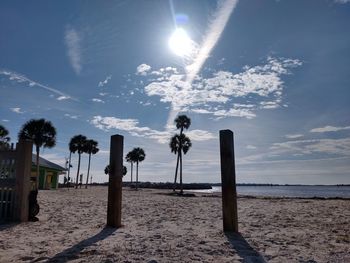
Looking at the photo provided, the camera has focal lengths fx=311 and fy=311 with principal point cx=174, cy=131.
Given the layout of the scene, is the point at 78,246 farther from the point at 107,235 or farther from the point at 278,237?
the point at 278,237

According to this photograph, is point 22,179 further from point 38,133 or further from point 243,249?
point 38,133

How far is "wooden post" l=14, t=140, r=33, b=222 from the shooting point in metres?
8.60

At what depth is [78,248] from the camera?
18.3 feet

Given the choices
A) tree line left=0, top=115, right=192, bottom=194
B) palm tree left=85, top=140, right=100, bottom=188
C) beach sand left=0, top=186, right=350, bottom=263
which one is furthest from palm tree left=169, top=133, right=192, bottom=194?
beach sand left=0, top=186, right=350, bottom=263

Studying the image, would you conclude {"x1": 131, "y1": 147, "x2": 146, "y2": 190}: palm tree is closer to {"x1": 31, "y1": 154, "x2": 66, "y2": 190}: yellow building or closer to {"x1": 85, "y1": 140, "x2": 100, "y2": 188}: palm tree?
{"x1": 85, "y1": 140, "x2": 100, "y2": 188}: palm tree

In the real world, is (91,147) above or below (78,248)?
above

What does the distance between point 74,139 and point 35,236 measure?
2110 inches

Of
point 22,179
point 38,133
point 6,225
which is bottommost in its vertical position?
point 6,225

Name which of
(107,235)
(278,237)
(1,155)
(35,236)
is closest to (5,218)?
(1,155)

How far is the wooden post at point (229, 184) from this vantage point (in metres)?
7.39

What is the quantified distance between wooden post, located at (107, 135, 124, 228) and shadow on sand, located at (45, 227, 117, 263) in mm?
460

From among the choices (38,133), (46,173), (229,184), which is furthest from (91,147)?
(229,184)

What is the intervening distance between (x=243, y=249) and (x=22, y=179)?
6.28m

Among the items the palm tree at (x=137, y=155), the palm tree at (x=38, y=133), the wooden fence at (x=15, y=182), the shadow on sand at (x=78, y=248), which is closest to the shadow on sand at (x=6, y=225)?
the wooden fence at (x=15, y=182)
